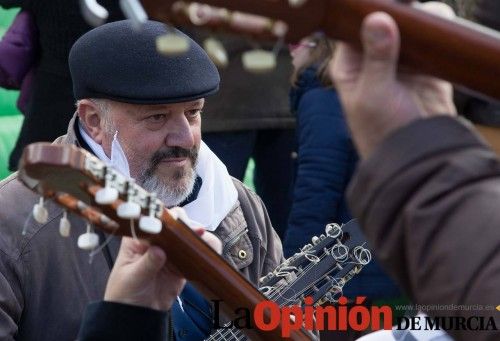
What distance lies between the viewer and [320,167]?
13.1 ft

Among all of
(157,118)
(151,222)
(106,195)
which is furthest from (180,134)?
(106,195)

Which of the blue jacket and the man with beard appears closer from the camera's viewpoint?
the man with beard

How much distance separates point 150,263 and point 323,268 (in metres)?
0.90

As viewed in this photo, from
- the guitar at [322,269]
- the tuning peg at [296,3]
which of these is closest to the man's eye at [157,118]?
the guitar at [322,269]

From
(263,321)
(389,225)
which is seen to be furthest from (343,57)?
(263,321)

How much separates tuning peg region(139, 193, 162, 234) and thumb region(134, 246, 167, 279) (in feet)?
0.35

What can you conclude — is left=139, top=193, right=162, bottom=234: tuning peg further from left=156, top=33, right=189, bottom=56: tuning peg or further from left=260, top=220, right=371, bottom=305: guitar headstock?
left=260, top=220, right=371, bottom=305: guitar headstock

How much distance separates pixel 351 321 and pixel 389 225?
2412 millimetres

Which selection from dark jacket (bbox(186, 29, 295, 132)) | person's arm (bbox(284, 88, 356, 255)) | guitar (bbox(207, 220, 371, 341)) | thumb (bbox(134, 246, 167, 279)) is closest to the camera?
thumb (bbox(134, 246, 167, 279))

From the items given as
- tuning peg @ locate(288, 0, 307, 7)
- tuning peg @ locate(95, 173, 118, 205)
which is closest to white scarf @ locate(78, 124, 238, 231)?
tuning peg @ locate(95, 173, 118, 205)

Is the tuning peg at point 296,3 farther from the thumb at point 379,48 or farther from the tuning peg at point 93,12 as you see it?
the tuning peg at point 93,12

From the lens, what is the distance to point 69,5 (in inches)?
168

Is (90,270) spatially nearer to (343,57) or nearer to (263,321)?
(263,321)

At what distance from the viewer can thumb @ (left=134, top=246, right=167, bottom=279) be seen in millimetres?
2057
